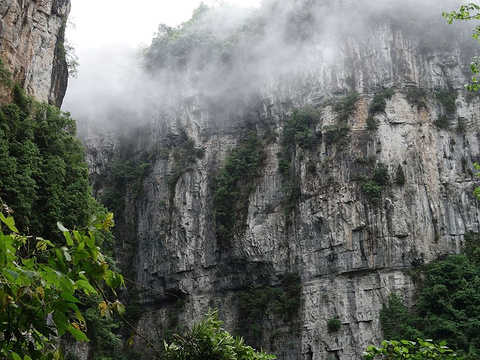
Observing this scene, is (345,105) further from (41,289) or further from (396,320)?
(41,289)

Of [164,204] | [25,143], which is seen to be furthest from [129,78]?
[25,143]

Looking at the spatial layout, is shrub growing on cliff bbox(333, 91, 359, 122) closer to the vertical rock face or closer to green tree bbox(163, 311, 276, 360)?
the vertical rock face

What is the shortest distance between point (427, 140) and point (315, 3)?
11.2 metres

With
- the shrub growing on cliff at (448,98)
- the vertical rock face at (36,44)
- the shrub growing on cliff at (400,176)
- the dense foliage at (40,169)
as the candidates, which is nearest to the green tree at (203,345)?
the dense foliage at (40,169)

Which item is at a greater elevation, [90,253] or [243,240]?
[243,240]

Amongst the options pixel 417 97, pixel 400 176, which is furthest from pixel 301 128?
pixel 417 97

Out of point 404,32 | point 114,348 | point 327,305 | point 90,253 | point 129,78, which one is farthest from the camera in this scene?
point 129,78

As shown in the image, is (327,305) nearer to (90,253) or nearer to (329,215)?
(329,215)

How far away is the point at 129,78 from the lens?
37.1 metres

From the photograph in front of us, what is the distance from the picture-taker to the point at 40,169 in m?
15.3

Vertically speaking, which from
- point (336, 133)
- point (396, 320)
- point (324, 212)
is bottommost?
point (396, 320)

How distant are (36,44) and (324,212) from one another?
15.6m

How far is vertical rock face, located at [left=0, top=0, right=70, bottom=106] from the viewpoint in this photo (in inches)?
597

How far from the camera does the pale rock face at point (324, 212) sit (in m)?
26.0
